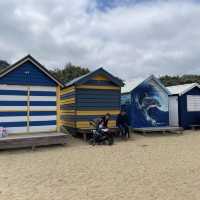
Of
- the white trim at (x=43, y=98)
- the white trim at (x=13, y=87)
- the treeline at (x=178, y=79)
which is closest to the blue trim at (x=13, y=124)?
the white trim at (x=43, y=98)

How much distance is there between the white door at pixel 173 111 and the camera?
18.6 meters

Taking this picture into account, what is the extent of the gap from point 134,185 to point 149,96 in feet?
37.6

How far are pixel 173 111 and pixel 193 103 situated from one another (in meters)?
1.44

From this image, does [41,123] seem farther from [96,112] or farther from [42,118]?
Result: [96,112]

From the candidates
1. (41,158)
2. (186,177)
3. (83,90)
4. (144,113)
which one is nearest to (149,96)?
(144,113)

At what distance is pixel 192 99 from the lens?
18.7 meters

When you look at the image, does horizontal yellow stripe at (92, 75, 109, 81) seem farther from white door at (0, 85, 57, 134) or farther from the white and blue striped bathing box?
white door at (0, 85, 57, 134)

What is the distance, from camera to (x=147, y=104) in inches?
667

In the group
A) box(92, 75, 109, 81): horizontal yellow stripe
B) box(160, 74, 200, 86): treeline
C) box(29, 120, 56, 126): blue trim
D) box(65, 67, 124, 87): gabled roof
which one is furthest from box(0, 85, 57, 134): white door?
box(160, 74, 200, 86): treeline

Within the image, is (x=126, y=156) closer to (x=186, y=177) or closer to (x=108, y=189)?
(x=186, y=177)

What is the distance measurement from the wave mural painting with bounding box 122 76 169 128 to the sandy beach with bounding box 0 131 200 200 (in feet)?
18.3

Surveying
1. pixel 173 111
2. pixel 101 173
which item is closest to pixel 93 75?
→ pixel 101 173

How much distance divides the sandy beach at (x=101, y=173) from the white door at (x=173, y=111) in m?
7.65

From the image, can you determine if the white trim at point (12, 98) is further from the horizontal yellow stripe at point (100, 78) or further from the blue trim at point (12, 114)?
the horizontal yellow stripe at point (100, 78)
